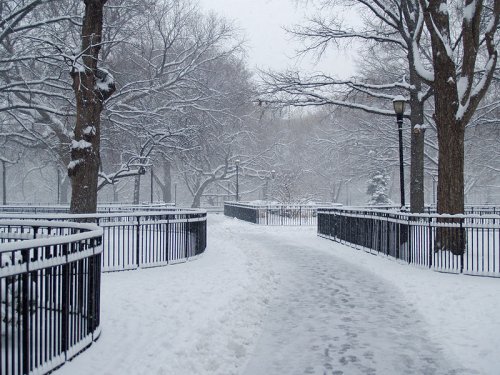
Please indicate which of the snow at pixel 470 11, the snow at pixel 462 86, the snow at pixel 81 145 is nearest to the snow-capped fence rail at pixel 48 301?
the snow at pixel 81 145

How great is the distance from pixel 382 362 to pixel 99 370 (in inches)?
119

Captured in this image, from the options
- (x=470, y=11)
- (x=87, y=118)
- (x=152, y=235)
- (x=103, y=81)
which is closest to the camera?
(x=152, y=235)

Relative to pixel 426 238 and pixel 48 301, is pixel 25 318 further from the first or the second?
pixel 426 238

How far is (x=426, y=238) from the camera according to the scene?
12117 millimetres

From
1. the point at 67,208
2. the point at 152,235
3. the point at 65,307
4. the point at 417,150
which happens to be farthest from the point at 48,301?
the point at 67,208

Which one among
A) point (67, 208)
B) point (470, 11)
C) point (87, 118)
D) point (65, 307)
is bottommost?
point (65, 307)

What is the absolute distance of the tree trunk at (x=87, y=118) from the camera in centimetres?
1348

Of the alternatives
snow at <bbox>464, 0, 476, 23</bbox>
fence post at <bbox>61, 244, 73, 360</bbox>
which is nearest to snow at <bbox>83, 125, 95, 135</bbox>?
fence post at <bbox>61, 244, 73, 360</bbox>

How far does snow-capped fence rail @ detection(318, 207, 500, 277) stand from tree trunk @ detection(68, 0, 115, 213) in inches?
304

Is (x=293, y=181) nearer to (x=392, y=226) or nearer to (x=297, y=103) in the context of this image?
(x=297, y=103)

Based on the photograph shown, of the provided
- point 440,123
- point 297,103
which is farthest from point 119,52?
point 440,123

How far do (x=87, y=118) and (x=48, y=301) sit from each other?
9007mm

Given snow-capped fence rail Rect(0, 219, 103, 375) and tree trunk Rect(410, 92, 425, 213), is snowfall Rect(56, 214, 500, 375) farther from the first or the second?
tree trunk Rect(410, 92, 425, 213)

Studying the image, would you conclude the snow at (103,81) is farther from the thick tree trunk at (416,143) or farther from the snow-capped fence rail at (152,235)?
the thick tree trunk at (416,143)
